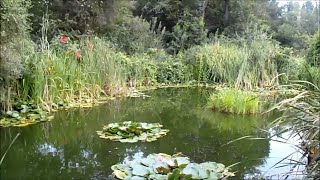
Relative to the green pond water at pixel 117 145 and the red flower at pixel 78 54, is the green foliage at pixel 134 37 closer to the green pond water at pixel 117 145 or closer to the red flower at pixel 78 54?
the red flower at pixel 78 54

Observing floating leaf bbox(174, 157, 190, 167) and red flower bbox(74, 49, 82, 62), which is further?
red flower bbox(74, 49, 82, 62)

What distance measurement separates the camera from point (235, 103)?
5945mm

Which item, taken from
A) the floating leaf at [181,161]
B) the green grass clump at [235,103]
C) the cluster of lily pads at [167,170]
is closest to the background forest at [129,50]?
the green grass clump at [235,103]

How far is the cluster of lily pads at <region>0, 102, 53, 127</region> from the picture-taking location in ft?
15.3

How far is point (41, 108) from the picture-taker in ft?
17.5

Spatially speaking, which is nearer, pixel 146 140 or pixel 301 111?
pixel 301 111

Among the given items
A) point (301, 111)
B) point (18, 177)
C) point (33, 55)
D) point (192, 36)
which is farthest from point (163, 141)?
point (192, 36)

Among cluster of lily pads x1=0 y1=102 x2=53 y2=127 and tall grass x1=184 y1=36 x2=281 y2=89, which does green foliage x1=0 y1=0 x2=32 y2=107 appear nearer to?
cluster of lily pads x1=0 y1=102 x2=53 y2=127

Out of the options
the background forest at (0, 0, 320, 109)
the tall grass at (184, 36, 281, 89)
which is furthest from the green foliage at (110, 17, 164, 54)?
the tall grass at (184, 36, 281, 89)

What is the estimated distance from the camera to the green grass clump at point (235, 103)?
5883mm

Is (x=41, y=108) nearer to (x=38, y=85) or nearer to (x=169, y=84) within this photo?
(x=38, y=85)

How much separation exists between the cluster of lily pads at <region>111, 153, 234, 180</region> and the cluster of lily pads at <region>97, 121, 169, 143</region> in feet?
2.81

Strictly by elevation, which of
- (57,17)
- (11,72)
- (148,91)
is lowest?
(148,91)

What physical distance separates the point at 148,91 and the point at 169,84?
4.92 ft
